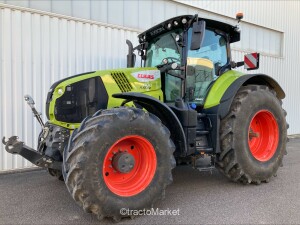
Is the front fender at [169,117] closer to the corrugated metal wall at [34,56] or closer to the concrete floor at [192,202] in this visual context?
the concrete floor at [192,202]

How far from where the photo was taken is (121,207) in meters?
3.05

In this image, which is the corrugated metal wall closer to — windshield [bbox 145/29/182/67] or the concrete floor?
the concrete floor

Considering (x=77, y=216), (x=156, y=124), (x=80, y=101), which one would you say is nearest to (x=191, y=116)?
(x=156, y=124)

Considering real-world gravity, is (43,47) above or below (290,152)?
above

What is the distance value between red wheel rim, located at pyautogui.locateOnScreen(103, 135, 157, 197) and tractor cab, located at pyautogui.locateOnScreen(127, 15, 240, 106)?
3.96 ft

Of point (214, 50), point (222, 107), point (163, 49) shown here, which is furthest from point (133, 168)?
point (214, 50)

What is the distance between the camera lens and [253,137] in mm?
4730

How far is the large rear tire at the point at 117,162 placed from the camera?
2889 mm

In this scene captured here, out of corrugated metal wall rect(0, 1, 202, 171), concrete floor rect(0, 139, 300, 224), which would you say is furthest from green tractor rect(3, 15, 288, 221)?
corrugated metal wall rect(0, 1, 202, 171)

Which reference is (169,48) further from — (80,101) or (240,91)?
(80,101)

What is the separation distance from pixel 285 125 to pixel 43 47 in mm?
4715

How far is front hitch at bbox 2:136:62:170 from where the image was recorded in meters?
3.33

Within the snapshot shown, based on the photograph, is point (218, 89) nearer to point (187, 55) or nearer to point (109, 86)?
point (187, 55)

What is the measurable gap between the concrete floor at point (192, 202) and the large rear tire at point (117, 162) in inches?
11.2
